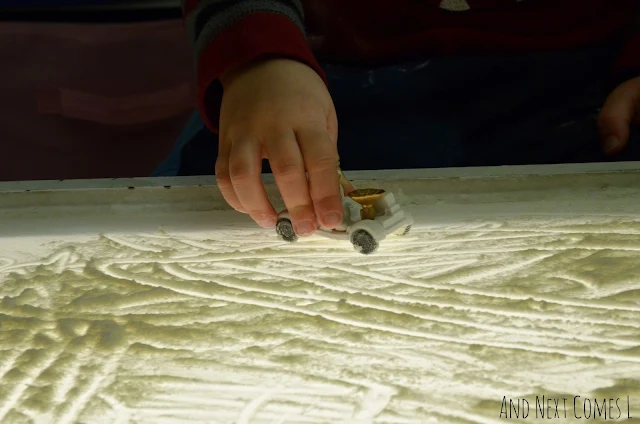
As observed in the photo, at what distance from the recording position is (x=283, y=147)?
27.8 inches

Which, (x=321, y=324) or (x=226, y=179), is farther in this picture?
(x=226, y=179)

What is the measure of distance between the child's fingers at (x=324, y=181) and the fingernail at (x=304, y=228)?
0.01m

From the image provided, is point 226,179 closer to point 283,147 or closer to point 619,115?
point 283,147

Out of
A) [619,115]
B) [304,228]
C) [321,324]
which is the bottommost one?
[321,324]

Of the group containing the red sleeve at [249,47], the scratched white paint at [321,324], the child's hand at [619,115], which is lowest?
the scratched white paint at [321,324]

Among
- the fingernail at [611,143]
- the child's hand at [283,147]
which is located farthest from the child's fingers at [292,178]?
the fingernail at [611,143]

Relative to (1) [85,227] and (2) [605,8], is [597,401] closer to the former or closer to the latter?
(1) [85,227]

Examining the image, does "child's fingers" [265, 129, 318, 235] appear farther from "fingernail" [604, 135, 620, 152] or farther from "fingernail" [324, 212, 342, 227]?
"fingernail" [604, 135, 620, 152]

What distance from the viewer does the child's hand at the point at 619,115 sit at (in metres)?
0.97

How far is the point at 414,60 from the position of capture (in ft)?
3.70

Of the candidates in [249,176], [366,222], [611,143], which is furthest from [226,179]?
[611,143]

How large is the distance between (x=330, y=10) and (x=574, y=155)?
46cm

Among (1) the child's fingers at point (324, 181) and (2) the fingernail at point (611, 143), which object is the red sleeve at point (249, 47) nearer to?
(1) the child's fingers at point (324, 181)

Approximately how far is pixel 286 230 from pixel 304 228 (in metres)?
0.04
